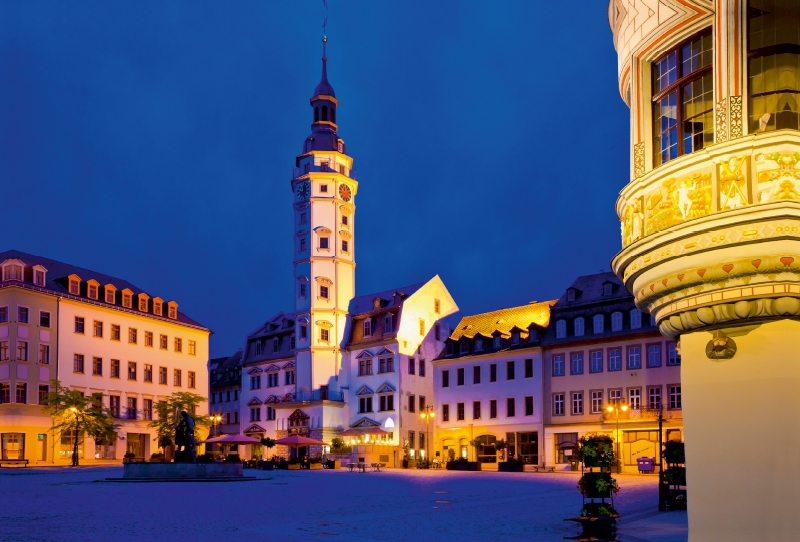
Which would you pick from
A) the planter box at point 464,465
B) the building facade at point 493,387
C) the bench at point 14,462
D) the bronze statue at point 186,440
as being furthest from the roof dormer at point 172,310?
the bronze statue at point 186,440

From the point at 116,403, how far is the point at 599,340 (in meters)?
37.4

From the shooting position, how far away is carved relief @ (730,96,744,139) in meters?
8.44

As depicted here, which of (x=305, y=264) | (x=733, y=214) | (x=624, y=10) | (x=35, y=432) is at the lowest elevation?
(x=35, y=432)

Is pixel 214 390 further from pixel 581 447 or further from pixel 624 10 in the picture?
pixel 624 10

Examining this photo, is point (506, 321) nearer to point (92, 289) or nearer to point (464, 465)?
point (464, 465)

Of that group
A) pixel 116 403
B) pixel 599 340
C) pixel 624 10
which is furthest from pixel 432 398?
pixel 624 10

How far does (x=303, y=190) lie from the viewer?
77000 mm

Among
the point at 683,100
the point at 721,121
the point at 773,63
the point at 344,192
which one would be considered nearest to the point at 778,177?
the point at 721,121

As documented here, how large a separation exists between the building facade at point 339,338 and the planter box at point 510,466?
1202 cm

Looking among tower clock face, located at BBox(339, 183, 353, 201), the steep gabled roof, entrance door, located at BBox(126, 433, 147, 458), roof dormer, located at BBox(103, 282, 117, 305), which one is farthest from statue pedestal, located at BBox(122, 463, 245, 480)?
tower clock face, located at BBox(339, 183, 353, 201)

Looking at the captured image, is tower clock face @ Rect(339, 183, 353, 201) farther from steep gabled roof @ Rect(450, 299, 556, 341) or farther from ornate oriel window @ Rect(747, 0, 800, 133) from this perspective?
ornate oriel window @ Rect(747, 0, 800, 133)

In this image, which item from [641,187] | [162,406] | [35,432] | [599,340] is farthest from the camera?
[162,406]

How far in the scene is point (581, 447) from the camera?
17141 mm

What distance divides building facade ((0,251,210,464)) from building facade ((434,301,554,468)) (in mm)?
23276
